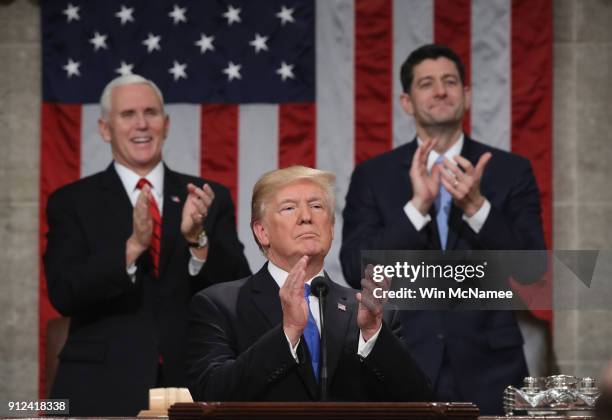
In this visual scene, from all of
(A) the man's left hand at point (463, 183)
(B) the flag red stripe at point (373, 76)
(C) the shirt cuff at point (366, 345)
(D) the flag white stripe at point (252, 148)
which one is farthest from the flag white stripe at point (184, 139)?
(C) the shirt cuff at point (366, 345)

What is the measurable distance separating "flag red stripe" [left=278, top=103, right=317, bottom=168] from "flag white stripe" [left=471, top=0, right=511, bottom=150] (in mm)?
888

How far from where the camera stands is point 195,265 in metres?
5.45

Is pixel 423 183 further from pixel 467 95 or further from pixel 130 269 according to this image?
pixel 130 269

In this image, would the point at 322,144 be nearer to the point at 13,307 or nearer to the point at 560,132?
the point at 560,132

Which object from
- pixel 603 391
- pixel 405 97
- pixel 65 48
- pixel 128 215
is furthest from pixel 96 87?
pixel 603 391

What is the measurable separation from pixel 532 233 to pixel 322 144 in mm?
1378

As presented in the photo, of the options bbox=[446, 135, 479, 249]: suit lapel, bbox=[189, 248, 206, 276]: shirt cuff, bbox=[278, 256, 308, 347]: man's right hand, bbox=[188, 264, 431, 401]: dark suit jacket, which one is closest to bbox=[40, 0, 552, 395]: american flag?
bbox=[446, 135, 479, 249]: suit lapel

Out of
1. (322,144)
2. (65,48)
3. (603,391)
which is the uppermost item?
(65,48)

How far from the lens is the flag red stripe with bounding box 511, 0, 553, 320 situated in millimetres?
6480

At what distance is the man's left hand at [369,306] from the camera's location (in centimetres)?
334

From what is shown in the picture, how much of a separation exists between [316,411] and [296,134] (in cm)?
377

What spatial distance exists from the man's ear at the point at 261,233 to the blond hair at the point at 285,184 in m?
0.01

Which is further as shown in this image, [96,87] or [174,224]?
[96,87]

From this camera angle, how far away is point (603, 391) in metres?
1.75
